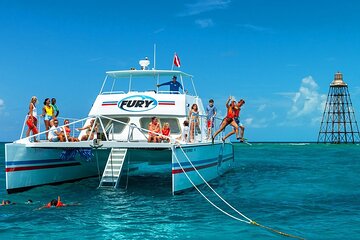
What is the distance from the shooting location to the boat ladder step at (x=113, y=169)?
1512cm

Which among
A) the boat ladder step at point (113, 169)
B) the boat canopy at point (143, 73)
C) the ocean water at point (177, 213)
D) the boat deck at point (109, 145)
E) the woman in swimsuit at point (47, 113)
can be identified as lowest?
the ocean water at point (177, 213)

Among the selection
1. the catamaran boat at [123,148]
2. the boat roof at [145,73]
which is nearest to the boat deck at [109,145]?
the catamaran boat at [123,148]

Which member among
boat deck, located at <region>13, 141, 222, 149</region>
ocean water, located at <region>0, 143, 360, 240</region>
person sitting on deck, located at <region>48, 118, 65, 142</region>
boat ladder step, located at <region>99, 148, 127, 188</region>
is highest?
person sitting on deck, located at <region>48, 118, 65, 142</region>

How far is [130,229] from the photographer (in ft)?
32.6

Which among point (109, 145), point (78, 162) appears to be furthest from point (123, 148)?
point (78, 162)

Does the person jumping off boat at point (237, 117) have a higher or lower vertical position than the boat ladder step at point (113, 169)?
higher

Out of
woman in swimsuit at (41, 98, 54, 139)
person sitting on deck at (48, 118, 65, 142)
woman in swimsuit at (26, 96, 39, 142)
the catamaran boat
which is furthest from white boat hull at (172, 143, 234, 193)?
woman in swimsuit at (41, 98, 54, 139)

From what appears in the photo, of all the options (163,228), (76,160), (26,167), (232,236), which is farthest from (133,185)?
(232,236)

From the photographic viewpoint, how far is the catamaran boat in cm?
1418

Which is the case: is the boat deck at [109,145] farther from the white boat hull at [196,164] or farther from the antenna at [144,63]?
the antenna at [144,63]

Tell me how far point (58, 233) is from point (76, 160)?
8.71m

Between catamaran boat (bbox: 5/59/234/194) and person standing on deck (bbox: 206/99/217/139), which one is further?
person standing on deck (bbox: 206/99/217/139)

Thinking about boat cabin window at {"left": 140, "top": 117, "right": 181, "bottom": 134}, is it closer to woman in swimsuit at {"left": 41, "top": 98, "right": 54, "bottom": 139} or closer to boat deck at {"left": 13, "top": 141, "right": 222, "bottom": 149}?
boat deck at {"left": 13, "top": 141, "right": 222, "bottom": 149}

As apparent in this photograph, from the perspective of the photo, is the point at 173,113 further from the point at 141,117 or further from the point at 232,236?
the point at 232,236
